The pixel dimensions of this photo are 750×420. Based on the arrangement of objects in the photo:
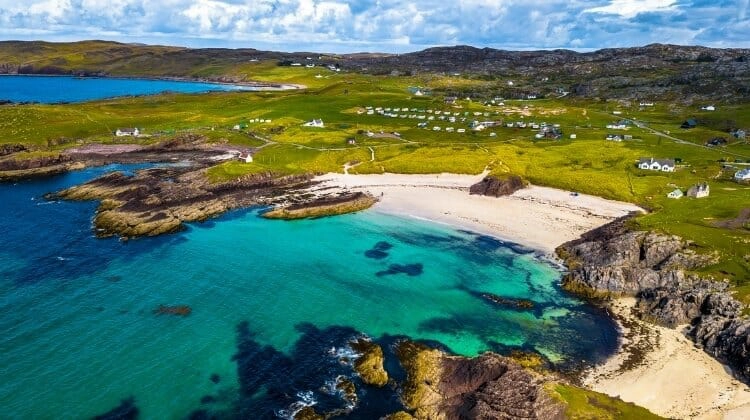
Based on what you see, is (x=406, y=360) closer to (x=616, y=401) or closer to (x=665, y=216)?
(x=616, y=401)

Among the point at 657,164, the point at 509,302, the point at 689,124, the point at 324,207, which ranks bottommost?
the point at 324,207

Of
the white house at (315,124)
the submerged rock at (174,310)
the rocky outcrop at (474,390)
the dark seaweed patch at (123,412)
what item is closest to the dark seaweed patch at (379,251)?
the submerged rock at (174,310)

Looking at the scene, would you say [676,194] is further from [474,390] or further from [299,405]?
[299,405]

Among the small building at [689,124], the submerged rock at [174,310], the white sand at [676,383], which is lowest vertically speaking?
the submerged rock at [174,310]

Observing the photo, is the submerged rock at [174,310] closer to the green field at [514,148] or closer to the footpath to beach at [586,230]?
the footpath to beach at [586,230]

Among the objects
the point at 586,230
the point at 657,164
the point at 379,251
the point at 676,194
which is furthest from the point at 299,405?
the point at 657,164

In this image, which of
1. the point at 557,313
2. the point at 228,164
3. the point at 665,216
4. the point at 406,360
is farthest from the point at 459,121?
the point at 406,360
